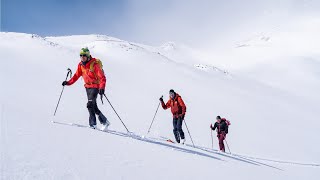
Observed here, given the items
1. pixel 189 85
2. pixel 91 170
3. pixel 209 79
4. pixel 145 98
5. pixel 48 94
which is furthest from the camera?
pixel 209 79

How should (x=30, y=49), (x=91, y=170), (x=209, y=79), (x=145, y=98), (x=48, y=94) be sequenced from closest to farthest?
(x=91, y=170) < (x=48, y=94) < (x=145, y=98) < (x=30, y=49) < (x=209, y=79)


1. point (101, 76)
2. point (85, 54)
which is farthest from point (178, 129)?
point (85, 54)

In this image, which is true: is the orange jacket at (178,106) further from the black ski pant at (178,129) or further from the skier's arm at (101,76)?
the skier's arm at (101,76)

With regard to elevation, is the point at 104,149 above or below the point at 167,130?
below

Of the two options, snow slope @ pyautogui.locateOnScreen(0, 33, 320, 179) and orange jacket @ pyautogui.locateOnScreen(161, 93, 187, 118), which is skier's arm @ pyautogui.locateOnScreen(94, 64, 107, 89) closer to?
snow slope @ pyautogui.locateOnScreen(0, 33, 320, 179)

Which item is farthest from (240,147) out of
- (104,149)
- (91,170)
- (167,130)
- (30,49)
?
(30,49)

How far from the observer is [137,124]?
59.4ft

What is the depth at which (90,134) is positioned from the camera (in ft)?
25.5

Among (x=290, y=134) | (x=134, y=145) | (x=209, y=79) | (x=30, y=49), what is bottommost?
(x=134, y=145)

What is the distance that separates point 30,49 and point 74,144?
82.7 ft

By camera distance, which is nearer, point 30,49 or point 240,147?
point 240,147

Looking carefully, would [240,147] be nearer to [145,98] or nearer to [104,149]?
[145,98]

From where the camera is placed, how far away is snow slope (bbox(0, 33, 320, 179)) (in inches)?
222

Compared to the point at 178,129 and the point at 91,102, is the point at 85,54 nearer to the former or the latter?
the point at 91,102
